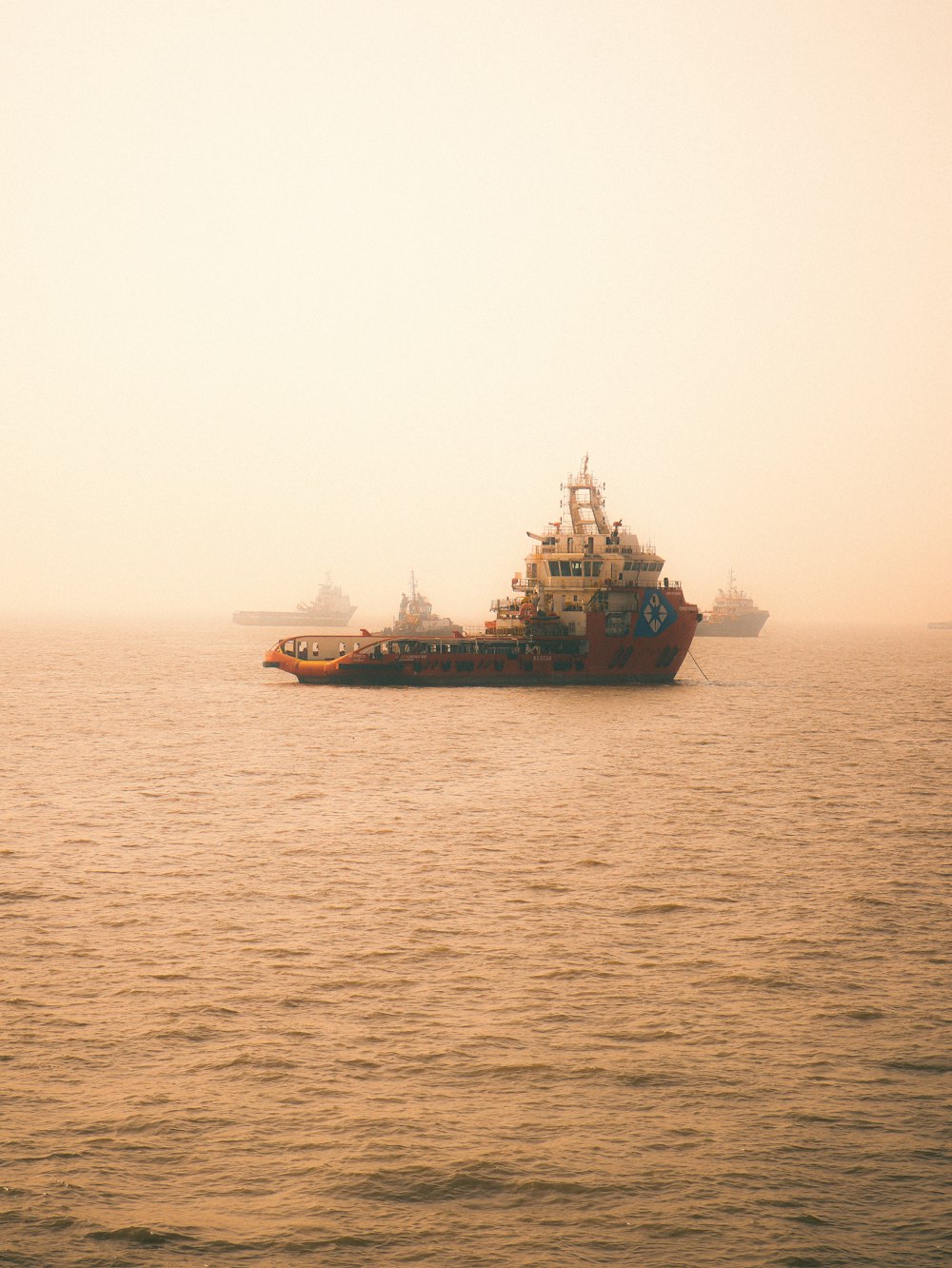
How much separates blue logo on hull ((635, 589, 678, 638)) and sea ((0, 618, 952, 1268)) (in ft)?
159

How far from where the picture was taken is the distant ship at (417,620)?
159 m

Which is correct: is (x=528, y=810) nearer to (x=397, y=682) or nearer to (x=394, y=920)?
(x=394, y=920)

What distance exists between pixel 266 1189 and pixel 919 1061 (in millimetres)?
9629

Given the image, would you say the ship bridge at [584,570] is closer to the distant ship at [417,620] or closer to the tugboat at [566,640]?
the tugboat at [566,640]

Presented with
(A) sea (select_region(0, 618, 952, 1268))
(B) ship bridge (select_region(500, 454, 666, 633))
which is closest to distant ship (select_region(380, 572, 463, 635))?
(B) ship bridge (select_region(500, 454, 666, 633))

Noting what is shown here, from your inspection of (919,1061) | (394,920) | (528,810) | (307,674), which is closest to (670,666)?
(307,674)

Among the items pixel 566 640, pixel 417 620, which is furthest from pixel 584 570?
pixel 417 620

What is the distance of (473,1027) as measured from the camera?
17922 mm

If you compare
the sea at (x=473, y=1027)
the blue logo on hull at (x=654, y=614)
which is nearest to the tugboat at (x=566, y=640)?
the blue logo on hull at (x=654, y=614)

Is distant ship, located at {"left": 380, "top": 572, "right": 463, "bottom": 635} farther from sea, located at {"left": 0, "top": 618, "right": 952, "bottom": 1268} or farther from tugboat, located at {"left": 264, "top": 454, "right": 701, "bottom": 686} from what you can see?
sea, located at {"left": 0, "top": 618, "right": 952, "bottom": 1268}

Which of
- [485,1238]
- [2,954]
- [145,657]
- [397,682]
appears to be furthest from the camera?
[145,657]

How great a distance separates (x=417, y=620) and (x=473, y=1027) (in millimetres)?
148913

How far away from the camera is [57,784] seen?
44438 millimetres

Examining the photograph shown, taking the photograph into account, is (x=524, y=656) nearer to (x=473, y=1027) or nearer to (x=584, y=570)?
(x=584, y=570)
